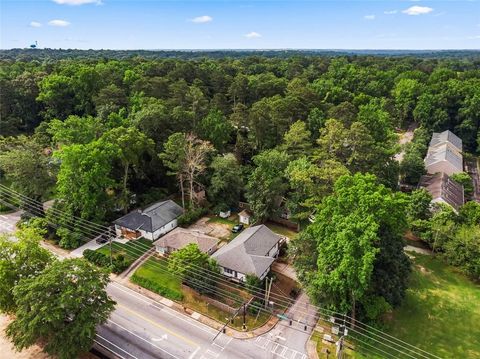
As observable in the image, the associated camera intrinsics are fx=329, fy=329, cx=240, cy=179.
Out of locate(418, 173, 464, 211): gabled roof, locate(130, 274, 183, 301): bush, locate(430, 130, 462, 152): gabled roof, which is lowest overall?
locate(130, 274, 183, 301): bush

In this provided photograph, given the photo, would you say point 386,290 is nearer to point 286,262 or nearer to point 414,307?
point 414,307

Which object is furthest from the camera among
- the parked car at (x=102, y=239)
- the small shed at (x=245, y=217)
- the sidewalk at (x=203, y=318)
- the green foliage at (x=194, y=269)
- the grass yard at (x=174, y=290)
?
the small shed at (x=245, y=217)

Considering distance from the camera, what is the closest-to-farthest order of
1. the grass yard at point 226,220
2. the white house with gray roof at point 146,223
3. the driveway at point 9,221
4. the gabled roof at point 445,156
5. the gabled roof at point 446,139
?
the white house with gray roof at point 146,223, the driveway at point 9,221, the grass yard at point 226,220, the gabled roof at point 445,156, the gabled roof at point 446,139

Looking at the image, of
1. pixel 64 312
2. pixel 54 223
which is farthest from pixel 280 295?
pixel 54 223

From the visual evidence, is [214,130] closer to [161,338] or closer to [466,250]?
[161,338]

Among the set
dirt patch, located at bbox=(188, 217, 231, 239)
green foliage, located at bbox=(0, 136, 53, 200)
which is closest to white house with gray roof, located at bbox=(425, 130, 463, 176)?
dirt patch, located at bbox=(188, 217, 231, 239)

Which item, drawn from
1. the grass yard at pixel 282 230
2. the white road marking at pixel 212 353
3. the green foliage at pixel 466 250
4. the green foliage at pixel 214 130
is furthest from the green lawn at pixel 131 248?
the green foliage at pixel 466 250

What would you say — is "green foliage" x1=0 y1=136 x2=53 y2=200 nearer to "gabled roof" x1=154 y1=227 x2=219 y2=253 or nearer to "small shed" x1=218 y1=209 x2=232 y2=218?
"gabled roof" x1=154 y1=227 x2=219 y2=253

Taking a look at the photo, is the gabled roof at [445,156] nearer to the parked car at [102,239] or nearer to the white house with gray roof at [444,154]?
Result: the white house with gray roof at [444,154]
